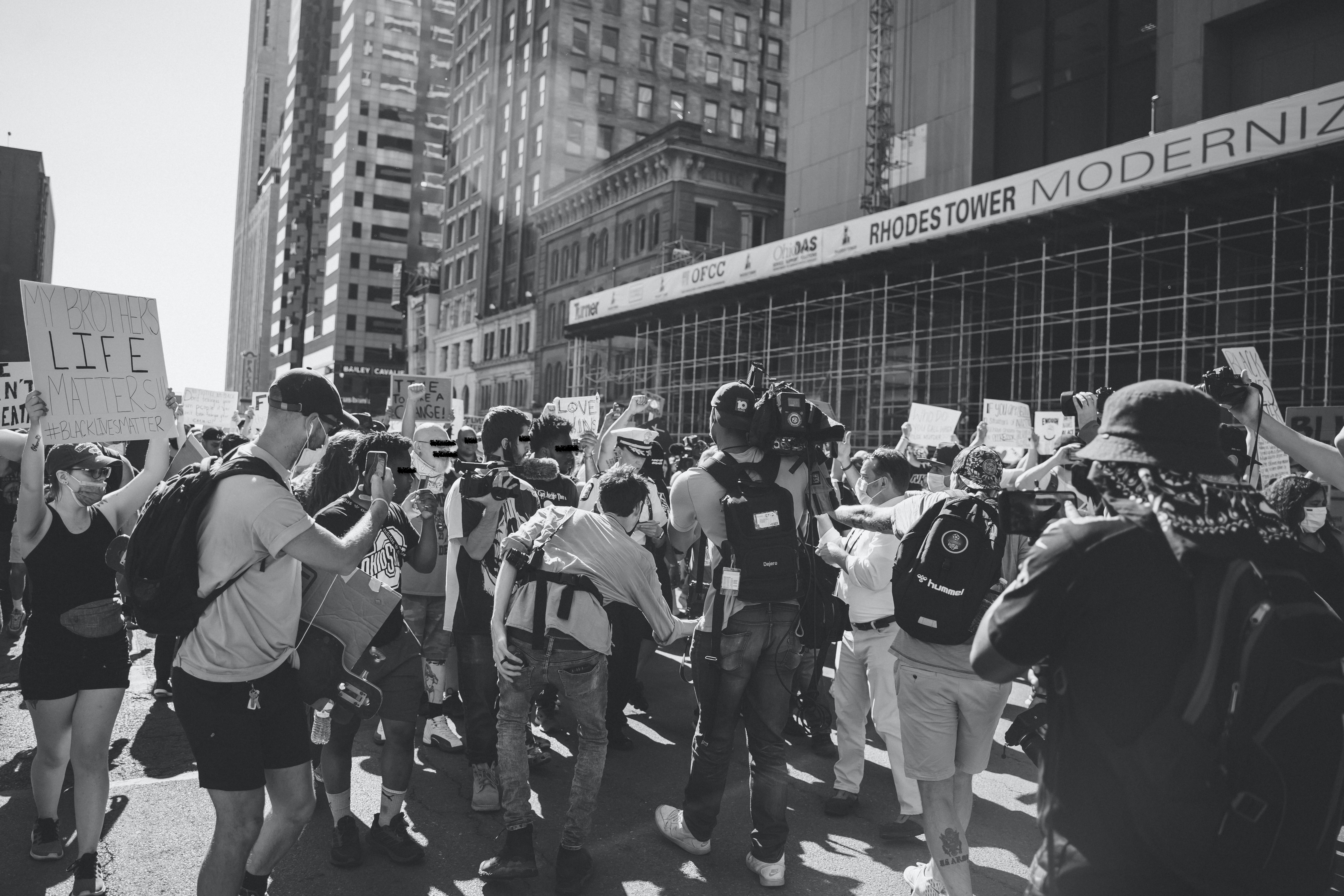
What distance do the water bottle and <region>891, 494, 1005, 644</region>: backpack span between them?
2396mm

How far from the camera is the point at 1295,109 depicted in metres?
15.6

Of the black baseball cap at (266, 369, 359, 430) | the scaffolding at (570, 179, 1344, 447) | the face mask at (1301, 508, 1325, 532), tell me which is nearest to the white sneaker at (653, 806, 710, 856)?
the black baseball cap at (266, 369, 359, 430)

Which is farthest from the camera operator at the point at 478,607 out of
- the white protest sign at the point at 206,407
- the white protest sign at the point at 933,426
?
the white protest sign at the point at 206,407

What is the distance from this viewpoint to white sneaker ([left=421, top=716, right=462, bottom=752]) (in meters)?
6.27

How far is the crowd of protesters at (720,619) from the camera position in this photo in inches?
78.1

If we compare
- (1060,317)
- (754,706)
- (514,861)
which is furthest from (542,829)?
(1060,317)

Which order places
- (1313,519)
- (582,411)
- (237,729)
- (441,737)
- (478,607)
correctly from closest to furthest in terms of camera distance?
(237,729), (478,607), (1313,519), (441,737), (582,411)

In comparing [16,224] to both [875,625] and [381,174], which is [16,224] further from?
[381,174]

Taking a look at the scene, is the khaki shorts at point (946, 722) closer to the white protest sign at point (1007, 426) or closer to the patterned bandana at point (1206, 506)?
the patterned bandana at point (1206, 506)

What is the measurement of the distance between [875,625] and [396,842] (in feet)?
9.15

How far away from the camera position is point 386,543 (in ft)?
15.7

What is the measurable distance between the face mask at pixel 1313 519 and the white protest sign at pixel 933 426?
5798mm

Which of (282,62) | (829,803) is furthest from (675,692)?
(282,62)

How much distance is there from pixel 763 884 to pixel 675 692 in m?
3.78
